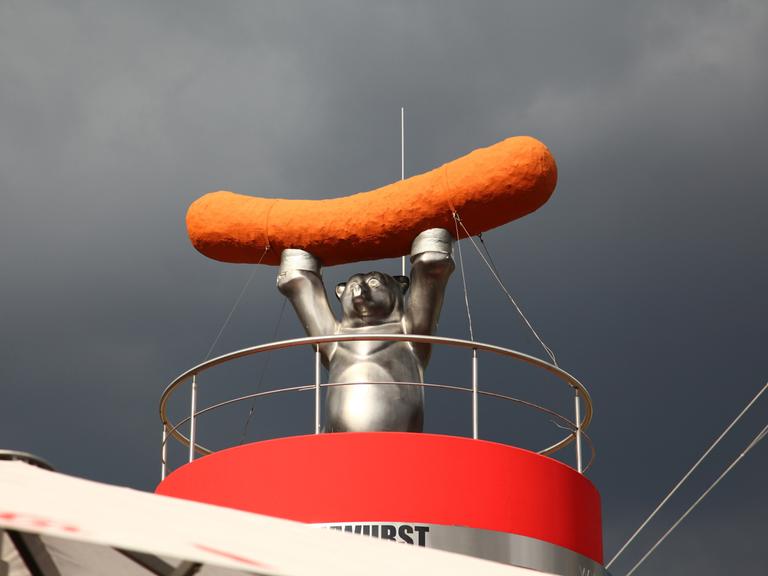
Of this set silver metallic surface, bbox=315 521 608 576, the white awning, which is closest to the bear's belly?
silver metallic surface, bbox=315 521 608 576

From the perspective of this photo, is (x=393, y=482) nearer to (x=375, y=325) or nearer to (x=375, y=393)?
(x=375, y=393)

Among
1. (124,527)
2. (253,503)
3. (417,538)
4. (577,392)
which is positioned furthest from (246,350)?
(124,527)

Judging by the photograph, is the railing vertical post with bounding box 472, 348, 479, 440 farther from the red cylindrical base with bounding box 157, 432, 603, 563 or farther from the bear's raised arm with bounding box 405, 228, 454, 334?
the bear's raised arm with bounding box 405, 228, 454, 334

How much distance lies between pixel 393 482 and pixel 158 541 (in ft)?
15.6

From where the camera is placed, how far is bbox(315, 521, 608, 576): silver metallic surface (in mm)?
8992

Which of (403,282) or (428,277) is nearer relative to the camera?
(428,277)

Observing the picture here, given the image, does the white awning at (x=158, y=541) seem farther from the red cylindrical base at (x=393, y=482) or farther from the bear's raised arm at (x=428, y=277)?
the bear's raised arm at (x=428, y=277)

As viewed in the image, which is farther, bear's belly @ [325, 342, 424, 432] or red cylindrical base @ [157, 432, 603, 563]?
bear's belly @ [325, 342, 424, 432]

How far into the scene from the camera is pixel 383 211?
1087cm

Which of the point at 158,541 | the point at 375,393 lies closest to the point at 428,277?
the point at 375,393

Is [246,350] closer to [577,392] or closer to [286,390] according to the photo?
[286,390]

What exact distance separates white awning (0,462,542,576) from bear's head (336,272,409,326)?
4.92 metres

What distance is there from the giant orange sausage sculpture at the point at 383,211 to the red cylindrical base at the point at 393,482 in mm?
2078

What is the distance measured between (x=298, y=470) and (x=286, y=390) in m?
0.68
